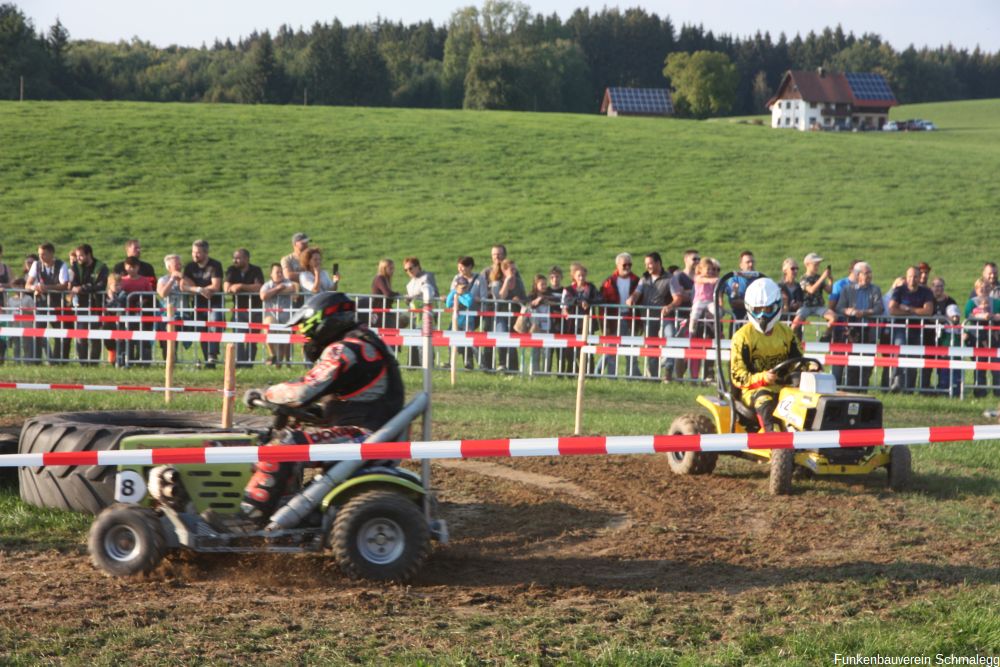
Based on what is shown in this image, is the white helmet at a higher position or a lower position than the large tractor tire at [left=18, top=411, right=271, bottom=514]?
higher

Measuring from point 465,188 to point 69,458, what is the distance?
37120mm

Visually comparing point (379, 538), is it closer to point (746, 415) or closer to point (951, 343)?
point (746, 415)

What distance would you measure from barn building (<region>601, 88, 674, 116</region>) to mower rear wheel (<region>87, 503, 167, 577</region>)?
106 metres

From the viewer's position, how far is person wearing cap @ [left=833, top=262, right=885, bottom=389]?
17.5m

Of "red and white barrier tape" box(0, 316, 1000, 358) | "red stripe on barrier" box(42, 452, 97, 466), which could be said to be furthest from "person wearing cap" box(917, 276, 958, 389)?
"red stripe on barrier" box(42, 452, 97, 466)

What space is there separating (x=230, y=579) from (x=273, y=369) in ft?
34.4

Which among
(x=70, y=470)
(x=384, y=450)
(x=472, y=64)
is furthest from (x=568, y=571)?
(x=472, y=64)

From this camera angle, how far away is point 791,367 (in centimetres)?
1025

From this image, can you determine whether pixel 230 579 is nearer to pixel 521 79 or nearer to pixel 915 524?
pixel 915 524

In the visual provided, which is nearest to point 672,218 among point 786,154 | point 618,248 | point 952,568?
point 618,248

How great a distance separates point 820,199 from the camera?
1668 inches

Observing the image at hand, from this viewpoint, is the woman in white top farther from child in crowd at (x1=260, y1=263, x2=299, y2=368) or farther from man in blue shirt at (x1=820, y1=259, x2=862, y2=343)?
man in blue shirt at (x1=820, y1=259, x2=862, y2=343)

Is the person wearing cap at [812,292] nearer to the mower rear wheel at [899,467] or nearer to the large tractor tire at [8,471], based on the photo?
the mower rear wheel at [899,467]

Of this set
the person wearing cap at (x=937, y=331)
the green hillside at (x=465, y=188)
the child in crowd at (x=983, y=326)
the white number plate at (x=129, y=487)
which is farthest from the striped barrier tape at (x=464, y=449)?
the green hillside at (x=465, y=188)
